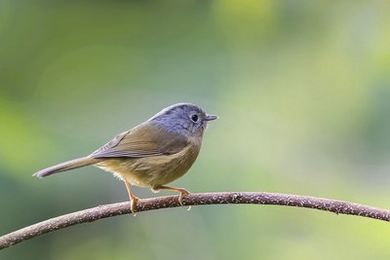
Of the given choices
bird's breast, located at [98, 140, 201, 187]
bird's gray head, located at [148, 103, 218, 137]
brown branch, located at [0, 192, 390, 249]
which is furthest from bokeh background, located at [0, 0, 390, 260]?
brown branch, located at [0, 192, 390, 249]

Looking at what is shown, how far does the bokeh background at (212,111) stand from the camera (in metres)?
3.50

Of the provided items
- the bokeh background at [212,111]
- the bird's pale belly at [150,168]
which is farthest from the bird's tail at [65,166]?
the bokeh background at [212,111]

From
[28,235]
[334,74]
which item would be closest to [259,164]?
[334,74]

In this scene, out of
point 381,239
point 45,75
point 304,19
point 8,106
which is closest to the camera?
point 381,239

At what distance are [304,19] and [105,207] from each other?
4083mm

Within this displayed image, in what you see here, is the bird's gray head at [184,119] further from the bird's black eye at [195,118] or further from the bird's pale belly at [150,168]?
the bird's pale belly at [150,168]

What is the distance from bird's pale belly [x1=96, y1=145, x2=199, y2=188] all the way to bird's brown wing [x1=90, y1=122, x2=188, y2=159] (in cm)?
A: 3

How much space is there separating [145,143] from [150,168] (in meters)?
0.18

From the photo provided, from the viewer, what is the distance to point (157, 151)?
103 inches

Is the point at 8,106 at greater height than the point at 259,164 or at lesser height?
greater

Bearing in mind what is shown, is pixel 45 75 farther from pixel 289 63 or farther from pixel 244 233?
pixel 244 233

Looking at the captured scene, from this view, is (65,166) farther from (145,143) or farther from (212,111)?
(212,111)

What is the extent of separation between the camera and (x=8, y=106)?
13.0 ft

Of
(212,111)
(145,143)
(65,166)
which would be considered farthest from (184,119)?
(212,111)
